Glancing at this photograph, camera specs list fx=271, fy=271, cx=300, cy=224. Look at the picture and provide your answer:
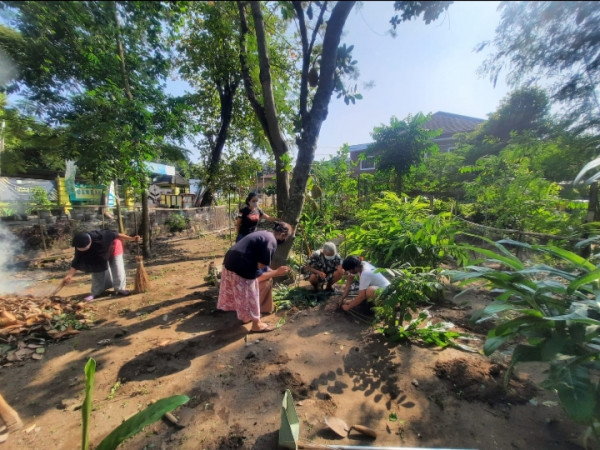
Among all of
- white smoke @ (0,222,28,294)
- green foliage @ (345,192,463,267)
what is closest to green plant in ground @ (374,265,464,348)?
green foliage @ (345,192,463,267)

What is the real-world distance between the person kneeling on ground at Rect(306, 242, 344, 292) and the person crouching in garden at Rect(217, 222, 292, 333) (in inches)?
41.5

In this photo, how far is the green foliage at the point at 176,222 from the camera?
10.2 meters

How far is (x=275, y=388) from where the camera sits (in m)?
2.30

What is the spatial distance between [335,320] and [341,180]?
4.30 m

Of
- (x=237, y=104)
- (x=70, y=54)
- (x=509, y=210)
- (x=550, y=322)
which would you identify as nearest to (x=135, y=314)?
(x=70, y=54)

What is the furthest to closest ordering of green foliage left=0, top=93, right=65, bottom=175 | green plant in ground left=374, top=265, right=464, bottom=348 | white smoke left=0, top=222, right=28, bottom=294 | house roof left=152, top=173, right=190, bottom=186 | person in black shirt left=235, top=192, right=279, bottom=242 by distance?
house roof left=152, top=173, right=190, bottom=186
green foliage left=0, top=93, right=65, bottom=175
white smoke left=0, top=222, right=28, bottom=294
person in black shirt left=235, top=192, right=279, bottom=242
green plant in ground left=374, top=265, right=464, bottom=348

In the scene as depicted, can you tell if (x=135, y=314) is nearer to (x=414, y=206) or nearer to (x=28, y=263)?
(x=414, y=206)

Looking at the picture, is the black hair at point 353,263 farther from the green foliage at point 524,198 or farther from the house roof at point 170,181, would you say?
the house roof at point 170,181

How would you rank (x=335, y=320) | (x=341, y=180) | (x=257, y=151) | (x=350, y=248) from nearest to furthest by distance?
(x=335, y=320), (x=350, y=248), (x=341, y=180), (x=257, y=151)

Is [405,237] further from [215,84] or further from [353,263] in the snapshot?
[215,84]

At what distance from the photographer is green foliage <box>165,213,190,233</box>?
10.2 meters

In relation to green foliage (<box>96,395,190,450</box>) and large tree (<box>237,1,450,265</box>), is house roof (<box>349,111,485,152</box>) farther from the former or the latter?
green foliage (<box>96,395,190,450</box>)

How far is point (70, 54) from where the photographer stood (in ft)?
8.23

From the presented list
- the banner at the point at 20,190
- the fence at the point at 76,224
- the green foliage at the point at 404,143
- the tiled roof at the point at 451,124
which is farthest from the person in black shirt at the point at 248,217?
the tiled roof at the point at 451,124
